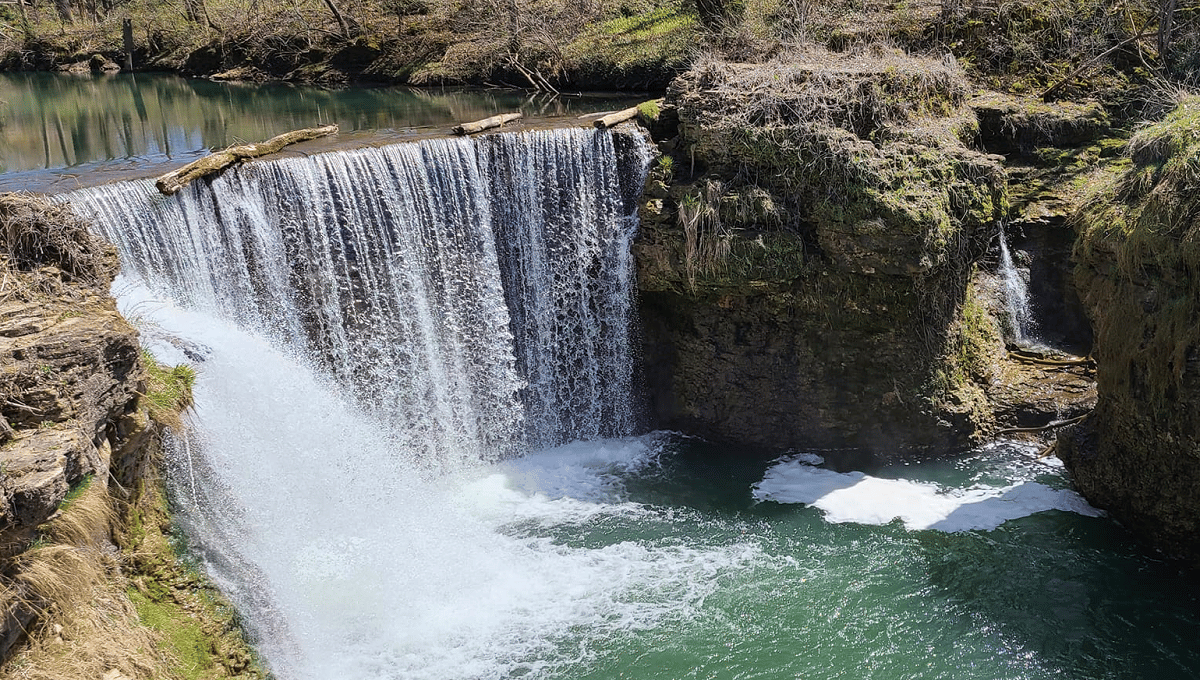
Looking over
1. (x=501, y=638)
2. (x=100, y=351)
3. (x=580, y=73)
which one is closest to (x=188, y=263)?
(x=100, y=351)

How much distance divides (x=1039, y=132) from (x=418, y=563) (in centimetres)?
891

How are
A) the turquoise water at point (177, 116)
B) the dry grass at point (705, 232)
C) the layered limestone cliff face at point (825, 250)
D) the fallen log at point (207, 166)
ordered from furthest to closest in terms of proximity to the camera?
the turquoise water at point (177, 116)
the dry grass at point (705, 232)
the layered limestone cliff face at point (825, 250)
the fallen log at point (207, 166)

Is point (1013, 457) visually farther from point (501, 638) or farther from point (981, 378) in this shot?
point (501, 638)

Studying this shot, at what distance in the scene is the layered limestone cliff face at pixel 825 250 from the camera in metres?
9.55

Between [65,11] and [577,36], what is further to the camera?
[65,11]

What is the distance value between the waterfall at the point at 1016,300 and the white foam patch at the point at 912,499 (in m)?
2.10

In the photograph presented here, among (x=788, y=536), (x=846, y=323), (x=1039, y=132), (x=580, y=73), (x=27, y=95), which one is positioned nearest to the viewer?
(x=788, y=536)

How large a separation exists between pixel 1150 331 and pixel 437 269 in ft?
22.0

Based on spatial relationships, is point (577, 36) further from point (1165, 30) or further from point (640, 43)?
point (1165, 30)

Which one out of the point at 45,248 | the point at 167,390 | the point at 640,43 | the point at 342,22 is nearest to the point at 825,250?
the point at 167,390

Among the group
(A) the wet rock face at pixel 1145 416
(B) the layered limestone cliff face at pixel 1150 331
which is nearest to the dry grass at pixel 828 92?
(B) the layered limestone cliff face at pixel 1150 331

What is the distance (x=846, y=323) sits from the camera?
9.85m

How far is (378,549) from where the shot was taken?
8.47 metres

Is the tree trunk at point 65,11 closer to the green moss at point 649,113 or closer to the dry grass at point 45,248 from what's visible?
the green moss at point 649,113
